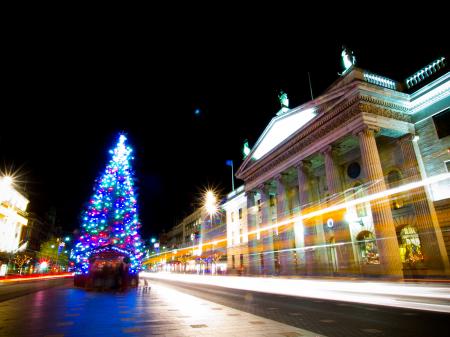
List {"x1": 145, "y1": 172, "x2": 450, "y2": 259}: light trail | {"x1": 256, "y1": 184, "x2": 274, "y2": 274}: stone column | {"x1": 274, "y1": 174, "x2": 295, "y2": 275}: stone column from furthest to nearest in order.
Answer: {"x1": 256, "y1": 184, "x2": 274, "y2": 274}: stone column < {"x1": 274, "y1": 174, "x2": 295, "y2": 275}: stone column < {"x1": 145, "y1": 172, "x2": 450, "y2": 259}: light trail

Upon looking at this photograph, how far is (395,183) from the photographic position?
25.1 m

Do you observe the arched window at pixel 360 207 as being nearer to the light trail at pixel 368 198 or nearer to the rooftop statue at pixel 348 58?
the light trail at pixel 368 198

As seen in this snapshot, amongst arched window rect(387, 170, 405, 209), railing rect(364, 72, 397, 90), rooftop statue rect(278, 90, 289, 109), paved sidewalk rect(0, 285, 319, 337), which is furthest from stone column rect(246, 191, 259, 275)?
paved sidewalk rect(0, 285, 319, 337)

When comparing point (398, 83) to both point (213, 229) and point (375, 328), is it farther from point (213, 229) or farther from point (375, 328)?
point (213, 229)

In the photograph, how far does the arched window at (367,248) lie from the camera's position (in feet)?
80.7

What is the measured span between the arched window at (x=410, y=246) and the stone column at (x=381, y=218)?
3249 mm

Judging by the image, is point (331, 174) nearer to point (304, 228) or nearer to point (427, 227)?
point (304, 228)

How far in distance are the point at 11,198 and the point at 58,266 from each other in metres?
41.8

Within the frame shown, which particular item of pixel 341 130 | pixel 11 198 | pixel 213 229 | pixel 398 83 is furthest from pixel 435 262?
pixel 11 198

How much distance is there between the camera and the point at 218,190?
2864 inches

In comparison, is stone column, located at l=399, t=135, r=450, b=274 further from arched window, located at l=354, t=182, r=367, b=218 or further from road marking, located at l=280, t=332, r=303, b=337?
road marking, located at l=280, t=332, r=303, b=337

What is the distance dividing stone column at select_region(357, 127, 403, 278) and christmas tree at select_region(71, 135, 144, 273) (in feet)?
57.0

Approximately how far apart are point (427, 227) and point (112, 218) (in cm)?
2271

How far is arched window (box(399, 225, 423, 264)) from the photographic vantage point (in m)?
22.0
